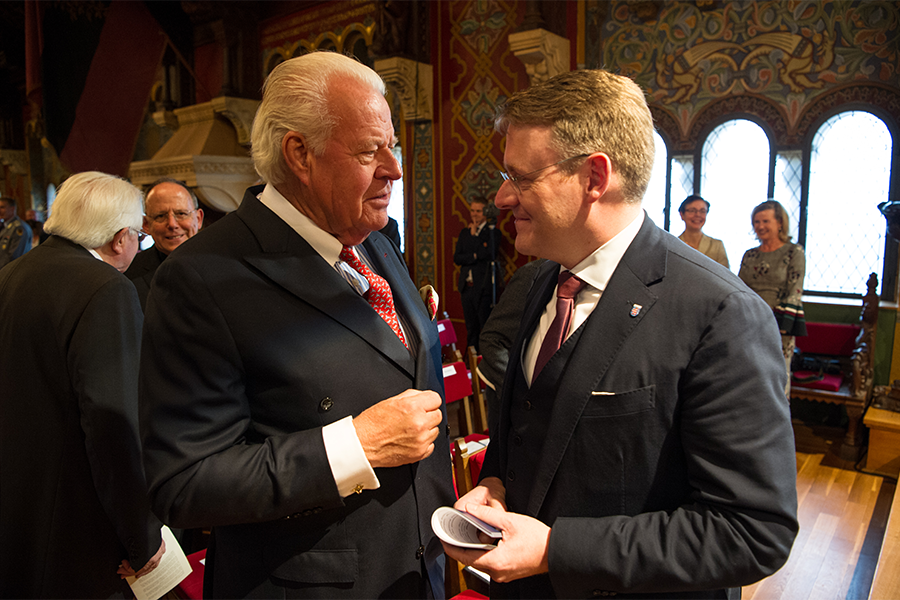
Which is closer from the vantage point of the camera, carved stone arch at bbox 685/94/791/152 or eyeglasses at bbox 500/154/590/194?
eyeglasses at bbox 500/154/590/194

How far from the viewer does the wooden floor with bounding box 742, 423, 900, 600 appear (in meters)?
2.84

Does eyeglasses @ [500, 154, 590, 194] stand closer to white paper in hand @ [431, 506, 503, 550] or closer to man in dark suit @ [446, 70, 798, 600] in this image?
man in dark suit @ [446, 70, 798, 600]

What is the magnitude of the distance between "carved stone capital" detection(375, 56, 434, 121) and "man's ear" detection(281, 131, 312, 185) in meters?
5.86

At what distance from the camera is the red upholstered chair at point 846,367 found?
14.5ft

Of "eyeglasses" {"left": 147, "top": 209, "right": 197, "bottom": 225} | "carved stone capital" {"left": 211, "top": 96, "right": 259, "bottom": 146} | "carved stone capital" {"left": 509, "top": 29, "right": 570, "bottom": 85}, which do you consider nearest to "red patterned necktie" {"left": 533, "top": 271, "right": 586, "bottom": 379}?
"eyeglasses" {"left": 147, "top": 209, "right": 197, "bottom": 225}

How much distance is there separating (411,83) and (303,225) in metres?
6.03

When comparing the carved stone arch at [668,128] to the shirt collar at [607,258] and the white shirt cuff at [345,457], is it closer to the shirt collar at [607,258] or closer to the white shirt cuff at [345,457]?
the shirt collar at [607,258]

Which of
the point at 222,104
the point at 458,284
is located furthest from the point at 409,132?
the point at 222,104

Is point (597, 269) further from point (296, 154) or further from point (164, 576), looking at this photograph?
point (164, 576)

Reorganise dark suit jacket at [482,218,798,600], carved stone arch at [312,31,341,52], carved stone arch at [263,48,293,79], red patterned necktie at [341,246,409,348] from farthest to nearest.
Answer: carved stone arch at [263,48,293,79] → carved stone arch at [312,31,341,52] → red patterned necktie at [341,246,409,348] → dark suit jacket at [482,218,798,600]

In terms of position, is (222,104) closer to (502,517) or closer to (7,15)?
(7,15)

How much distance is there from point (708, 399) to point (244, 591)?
0.97 metres

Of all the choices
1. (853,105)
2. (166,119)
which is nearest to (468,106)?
(853,105)

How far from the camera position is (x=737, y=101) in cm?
539
